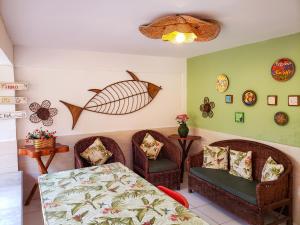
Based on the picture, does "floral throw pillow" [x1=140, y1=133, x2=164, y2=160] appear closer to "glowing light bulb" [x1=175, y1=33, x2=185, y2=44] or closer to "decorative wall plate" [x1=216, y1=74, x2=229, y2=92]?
"decorative wall plate" [x1=216, y1=74, x2=229, y2=92]

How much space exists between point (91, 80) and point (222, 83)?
83.2 inches

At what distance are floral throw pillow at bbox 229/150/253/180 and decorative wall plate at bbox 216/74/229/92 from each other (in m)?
1.04

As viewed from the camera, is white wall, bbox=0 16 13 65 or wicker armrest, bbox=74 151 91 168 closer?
white wall, bbox=0 16 13 65

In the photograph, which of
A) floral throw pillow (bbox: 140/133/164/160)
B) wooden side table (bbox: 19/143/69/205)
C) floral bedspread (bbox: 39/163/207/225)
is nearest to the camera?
floral bedspread (bbox: 39/163/207/225)

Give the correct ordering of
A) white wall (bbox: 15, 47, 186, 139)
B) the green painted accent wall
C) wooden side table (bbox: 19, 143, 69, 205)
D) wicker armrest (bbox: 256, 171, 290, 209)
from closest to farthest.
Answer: wicker armrest (bbox: 256, 171, 290, 209) < the green painted accent wall < wooden side table (bbox: 19, 143, 69, 205) < white wall (bbox: 15, 47, 186, 139)

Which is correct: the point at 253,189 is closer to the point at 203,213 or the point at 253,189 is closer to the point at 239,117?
the point at 203,213

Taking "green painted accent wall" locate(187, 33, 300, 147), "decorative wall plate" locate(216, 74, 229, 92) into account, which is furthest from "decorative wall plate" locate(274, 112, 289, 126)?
"decorative wall plate" locate(216, 74, 229, 92)

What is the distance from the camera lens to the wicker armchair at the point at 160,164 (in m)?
3.68

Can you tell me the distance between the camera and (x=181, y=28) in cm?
212

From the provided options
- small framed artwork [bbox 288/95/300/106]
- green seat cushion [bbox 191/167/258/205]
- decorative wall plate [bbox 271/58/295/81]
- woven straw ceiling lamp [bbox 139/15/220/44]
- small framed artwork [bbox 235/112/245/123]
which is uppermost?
woven straw ceiling lamp [bbox 139/15/220/44]

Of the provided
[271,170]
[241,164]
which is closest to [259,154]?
[241,164]

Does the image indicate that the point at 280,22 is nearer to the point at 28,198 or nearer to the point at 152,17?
the point at 152,17

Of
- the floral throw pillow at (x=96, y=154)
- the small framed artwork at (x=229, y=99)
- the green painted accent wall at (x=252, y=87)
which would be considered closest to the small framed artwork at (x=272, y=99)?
the green painted accent wall at (x=252, y=87)

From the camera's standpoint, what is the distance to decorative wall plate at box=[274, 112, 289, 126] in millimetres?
2955
